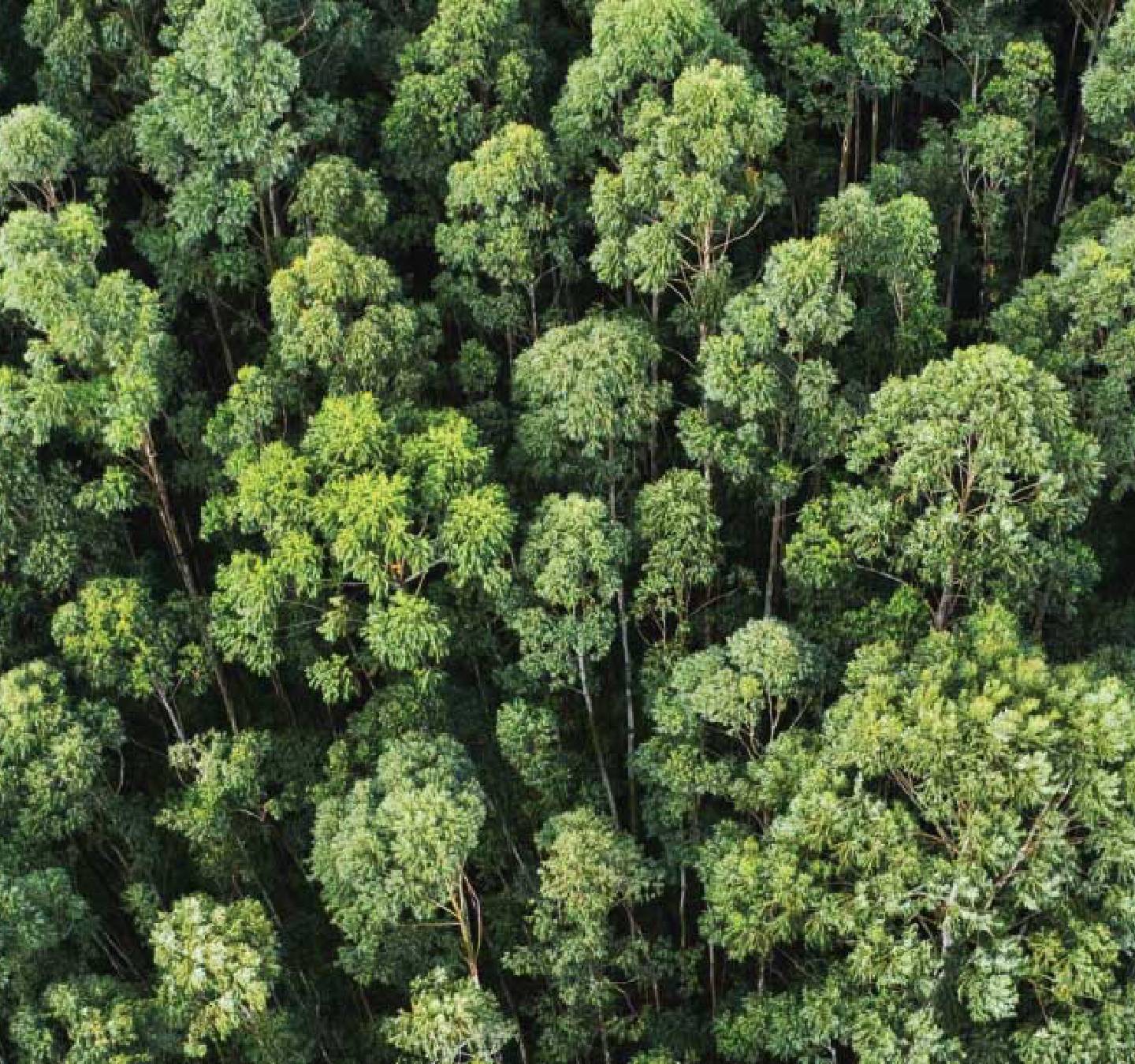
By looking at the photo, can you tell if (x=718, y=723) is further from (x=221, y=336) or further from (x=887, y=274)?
(x=221, y=336)

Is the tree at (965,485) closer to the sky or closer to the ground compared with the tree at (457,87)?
closer to the ground

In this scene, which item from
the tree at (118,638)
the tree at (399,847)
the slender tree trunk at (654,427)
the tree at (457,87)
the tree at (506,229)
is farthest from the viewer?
the tree at (457,87)

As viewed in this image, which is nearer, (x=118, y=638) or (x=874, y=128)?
(x=118, y=638)

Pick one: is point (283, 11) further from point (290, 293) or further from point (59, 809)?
point (59, 809)

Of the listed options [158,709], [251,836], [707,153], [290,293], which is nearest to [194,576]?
[158,709]

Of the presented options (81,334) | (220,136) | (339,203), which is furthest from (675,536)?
(220,136)

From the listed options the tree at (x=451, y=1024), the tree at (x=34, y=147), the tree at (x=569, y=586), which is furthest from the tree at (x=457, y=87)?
the tree at (x=451, y=1024)

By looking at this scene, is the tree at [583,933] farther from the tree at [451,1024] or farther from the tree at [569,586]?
the tree at [569,586]

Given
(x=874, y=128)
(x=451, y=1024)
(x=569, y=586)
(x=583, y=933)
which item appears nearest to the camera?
(x=451, y=1024)
